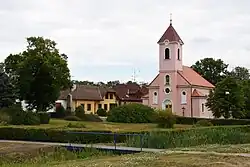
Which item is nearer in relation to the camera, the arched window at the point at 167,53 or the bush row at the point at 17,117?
the bush row at the point at 17,117

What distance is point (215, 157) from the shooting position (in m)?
18.1

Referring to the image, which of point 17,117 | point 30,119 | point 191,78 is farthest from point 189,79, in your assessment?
point 17,117

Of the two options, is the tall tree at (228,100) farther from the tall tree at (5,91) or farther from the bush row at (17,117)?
the tall tree at (5,91)

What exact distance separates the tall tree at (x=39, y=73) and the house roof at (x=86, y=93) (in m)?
25.5

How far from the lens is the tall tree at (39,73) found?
57.5 meters

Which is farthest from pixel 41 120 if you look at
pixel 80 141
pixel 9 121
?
pixel 80 141

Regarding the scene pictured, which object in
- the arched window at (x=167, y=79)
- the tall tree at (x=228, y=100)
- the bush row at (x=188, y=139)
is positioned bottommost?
the bush row at (x=188, y=139)

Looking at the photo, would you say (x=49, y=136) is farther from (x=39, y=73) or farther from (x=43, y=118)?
(x=39, y=73)

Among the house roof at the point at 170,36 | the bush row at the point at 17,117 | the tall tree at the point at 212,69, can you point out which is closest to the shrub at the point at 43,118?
the bush row at the point at 17,117

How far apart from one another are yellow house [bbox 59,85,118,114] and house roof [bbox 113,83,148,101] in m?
5.01

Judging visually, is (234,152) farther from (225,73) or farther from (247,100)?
(225,73)

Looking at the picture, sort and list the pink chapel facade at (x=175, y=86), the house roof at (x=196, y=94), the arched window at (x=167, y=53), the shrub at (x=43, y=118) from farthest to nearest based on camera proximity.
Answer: the arched window at (x=167, y=53) → the pink chapel facade at (x=175, y=86) → the house roof at (x=196, y=94) → the shrub at (x=43, y=118)

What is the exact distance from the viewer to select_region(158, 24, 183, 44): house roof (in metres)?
78.5

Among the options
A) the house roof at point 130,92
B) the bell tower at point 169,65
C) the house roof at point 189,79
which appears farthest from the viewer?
the house roof at point 130,92
